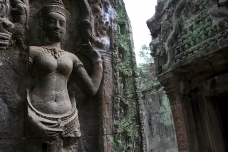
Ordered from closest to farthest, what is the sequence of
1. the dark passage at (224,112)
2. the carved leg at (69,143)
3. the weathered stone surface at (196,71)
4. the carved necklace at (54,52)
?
the carved leg at (69,143)
the carved necklace at (54,52)
the weathered stone surface at (196,71)
the dark passage at (224,112)

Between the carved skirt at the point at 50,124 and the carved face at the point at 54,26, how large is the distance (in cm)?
78

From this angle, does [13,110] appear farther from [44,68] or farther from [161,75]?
[161,75]

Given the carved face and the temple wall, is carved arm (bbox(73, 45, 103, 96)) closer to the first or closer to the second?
the carved face

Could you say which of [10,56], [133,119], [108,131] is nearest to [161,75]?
[133,119]

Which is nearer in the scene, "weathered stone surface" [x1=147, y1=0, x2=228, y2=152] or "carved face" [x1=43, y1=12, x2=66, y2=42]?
"carved face" [x1=43, y1=12, x2=66, y2=42]

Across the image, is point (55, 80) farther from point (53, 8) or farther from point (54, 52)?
point (53, 8)

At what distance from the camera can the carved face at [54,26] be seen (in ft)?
9.09

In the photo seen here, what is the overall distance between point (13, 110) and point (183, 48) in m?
4.67

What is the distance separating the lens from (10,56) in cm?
266

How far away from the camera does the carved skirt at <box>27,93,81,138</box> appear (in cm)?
227

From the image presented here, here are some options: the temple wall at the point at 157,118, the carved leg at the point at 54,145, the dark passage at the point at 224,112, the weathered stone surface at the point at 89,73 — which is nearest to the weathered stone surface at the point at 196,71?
the dark passage at the point at 224,112

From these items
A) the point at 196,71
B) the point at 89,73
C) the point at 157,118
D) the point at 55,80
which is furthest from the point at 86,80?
the point at 157,118

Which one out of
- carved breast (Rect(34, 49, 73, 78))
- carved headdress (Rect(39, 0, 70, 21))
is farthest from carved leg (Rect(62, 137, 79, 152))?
carved headdress (Rect(39, 0, 70, 21))

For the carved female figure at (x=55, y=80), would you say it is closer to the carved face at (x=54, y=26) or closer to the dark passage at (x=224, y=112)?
the carved face at (x=54, y=26)
